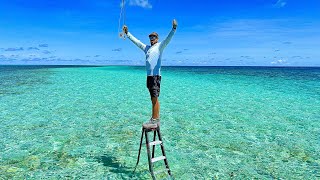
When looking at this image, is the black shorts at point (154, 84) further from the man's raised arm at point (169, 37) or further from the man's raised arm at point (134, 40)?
the man's raised arm at point (134, 40)

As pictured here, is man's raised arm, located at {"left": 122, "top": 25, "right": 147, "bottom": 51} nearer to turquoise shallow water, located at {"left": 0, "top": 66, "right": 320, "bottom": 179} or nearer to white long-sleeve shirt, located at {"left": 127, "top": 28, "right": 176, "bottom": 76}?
white long-sleeve shirt, located at {"left": 127, "top": 28, "right": 176, "bottom": 76}

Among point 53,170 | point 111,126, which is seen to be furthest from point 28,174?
point 111,126

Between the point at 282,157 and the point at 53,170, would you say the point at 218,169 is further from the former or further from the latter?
the point at 53,170

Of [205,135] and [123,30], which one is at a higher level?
[123,30]

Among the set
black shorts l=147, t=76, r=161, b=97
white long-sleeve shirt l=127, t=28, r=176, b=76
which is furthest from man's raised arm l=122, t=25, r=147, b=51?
black shorts l=147, t=76, r=161, b=97

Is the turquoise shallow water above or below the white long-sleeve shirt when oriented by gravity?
below

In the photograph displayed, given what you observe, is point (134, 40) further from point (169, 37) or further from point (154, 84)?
point (154, 84)

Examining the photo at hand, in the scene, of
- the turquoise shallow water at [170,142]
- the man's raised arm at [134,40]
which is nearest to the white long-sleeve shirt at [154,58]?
the man's raised arm at [134,40]

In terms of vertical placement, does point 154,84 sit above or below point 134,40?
below

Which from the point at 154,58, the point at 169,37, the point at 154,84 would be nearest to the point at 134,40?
the point at 154,58

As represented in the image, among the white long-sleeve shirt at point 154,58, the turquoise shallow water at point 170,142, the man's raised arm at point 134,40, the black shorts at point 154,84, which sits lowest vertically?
the turquoise shallow water at point 170,142

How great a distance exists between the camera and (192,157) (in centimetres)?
746

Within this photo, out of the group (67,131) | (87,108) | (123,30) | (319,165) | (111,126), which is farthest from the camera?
(87,108)

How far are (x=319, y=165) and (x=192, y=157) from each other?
10.4 ft
